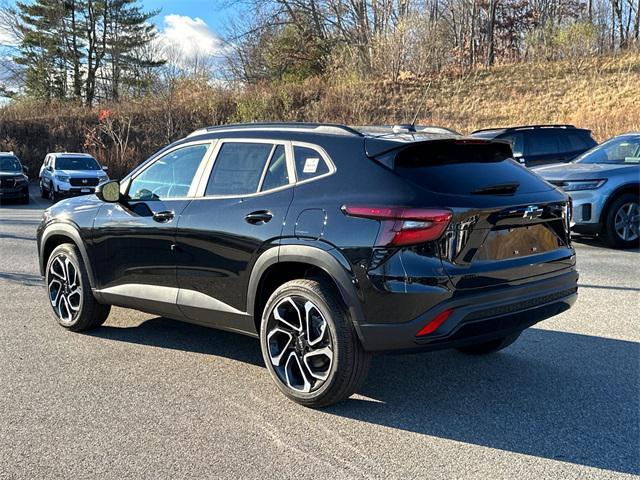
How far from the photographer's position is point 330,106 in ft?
115

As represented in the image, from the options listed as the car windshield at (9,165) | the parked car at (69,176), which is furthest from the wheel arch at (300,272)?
the car windshield at (9,165)

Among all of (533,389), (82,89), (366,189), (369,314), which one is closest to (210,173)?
(366,189)

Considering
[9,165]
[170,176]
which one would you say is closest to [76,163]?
[9,165]

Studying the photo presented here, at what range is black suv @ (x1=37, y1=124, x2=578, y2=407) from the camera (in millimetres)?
3436

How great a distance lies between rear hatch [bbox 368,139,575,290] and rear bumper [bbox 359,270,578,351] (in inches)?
3.4

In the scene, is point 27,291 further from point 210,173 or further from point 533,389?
A: point 533,389

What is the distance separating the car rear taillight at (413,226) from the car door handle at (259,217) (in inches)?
35.1

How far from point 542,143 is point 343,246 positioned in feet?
36.9

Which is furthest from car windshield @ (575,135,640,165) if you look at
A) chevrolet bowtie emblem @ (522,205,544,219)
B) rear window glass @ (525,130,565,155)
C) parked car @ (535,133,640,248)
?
chevrolet bowtie emblem @ (522,205,544,219)

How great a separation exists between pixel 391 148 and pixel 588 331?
9.73ft

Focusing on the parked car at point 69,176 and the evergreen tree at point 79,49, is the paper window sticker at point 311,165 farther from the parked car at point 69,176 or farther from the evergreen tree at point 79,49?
the evergreen tree at point 79,49

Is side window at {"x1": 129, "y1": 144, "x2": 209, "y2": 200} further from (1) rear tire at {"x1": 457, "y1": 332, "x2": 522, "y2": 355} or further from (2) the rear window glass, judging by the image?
(2) the rear window glass

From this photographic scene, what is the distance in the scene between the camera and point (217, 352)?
4996 mm

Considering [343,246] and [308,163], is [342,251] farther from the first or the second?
[308,163]
